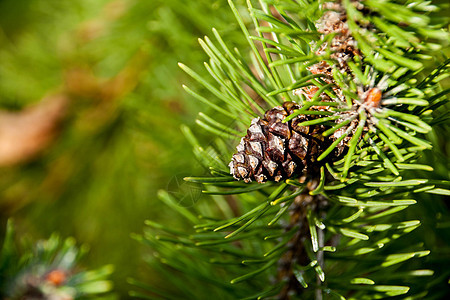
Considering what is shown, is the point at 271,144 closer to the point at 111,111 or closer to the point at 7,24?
the point at 111,111

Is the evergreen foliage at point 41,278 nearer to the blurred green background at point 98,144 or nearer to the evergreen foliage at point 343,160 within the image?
the evergreen foliage at point 343,160

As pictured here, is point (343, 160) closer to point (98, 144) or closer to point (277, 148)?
point (277, 148)

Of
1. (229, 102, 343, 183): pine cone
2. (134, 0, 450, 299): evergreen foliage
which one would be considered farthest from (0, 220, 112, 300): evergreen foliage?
(229, 102, 343, 183): pine cone

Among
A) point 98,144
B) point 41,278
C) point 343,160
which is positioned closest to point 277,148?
point 343,160

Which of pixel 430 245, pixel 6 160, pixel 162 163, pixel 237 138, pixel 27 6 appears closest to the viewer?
pixel 237 138

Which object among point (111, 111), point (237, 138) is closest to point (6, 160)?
point (111, 111)
